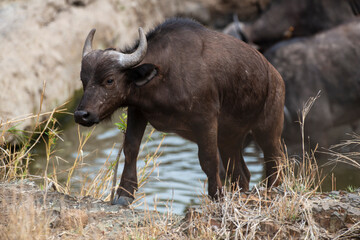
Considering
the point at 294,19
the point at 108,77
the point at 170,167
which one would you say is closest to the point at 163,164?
the point at 170,167

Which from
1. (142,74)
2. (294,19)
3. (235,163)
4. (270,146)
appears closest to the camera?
(142,74)

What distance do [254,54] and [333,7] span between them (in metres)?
6.23

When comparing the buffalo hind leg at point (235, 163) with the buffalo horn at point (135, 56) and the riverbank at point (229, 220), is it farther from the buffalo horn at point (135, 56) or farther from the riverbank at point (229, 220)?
the buffalo horn at point (135, 56)

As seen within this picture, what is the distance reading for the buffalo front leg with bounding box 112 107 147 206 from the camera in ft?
18.1

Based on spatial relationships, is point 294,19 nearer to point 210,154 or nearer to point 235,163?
point 235,163

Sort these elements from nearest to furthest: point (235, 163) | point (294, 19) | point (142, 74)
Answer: point (142, 74) → point (235, 163) → point (294, 19)

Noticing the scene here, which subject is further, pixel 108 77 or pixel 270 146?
pixel 270 146

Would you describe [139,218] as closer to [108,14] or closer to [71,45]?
[71,45]

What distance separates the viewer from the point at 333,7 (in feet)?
38.0

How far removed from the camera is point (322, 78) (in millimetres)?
9461

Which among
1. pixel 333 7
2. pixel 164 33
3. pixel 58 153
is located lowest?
pixel 58 153

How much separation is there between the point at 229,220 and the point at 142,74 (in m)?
1.38

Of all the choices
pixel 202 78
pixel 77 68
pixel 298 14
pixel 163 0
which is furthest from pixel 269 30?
pixel 202 78

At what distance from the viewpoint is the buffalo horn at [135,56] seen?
510 centimetres
